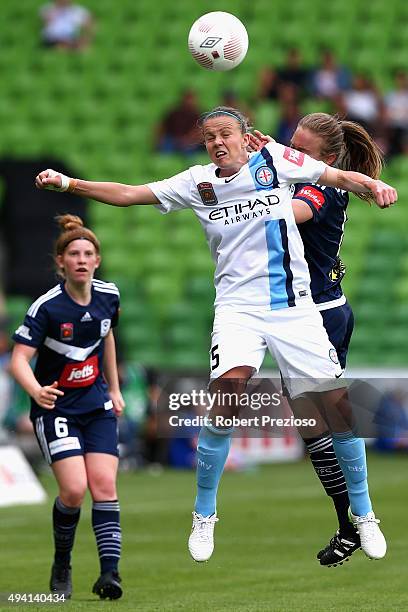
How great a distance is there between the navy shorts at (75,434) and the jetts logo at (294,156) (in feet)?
6.85

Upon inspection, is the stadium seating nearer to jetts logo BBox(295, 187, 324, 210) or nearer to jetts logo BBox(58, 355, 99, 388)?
jetts logo BBox(58, 355, 99, 388)

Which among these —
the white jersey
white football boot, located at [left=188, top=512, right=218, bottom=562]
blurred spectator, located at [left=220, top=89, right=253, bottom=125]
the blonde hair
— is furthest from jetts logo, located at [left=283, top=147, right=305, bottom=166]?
blurred spectator, located at [left=220, top=89, right=253, bottom=125]

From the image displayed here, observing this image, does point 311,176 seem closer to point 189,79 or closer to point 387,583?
point 387,583

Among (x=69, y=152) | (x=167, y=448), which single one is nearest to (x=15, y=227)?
(x=69, y=152)

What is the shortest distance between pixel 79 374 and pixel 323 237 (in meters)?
1.75

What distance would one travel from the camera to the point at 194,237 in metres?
20.8

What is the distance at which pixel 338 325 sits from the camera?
7777mm

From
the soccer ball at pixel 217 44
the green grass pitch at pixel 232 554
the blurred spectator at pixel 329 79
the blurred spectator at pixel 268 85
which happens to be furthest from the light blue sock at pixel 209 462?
the blurred spectator at pixel 329 79

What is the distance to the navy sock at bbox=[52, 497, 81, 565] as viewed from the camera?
27.2 feet

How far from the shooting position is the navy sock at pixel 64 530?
8.28 metres

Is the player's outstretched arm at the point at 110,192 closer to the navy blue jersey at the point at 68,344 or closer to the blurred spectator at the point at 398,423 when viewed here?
the navy blue jersey at the point at 68,344

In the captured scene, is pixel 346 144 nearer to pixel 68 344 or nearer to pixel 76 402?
pixel 68 344

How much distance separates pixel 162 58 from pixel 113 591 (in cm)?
1626

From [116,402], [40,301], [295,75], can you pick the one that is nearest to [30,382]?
[40,301]
